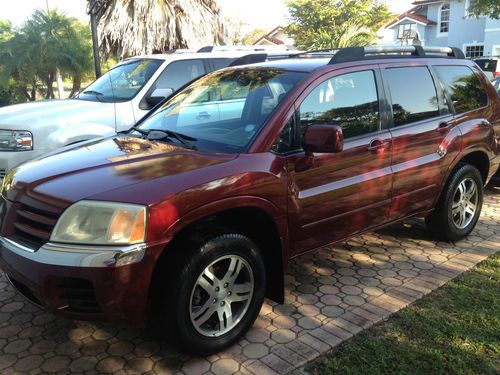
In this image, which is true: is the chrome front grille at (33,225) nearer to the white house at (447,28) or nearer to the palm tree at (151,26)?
the palm tree at (151,26)

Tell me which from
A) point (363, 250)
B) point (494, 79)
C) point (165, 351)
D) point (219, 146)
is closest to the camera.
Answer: point (165, 351)

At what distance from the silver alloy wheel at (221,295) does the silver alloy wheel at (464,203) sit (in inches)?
105

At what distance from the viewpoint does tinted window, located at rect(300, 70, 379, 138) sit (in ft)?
11.8

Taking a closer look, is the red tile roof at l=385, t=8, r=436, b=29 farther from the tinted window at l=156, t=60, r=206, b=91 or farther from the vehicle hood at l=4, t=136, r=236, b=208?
the vehicle hood at l=4, t=136, r=236, b=208

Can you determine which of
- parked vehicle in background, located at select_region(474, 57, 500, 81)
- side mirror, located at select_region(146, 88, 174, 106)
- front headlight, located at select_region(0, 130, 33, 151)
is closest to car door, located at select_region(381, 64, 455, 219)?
side mirror, located at select_region(146, 88, 174, 106)

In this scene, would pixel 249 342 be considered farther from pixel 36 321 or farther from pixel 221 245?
pixel 36 321

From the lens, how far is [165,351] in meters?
3.12


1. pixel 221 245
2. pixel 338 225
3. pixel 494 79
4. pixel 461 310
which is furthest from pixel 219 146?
pixel 494 79

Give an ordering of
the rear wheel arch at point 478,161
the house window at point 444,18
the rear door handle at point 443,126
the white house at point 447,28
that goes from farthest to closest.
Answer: the house window at point 444,18
the white house at point 447,28
the rear wheel arch at point 478,161
the rear door handle at point 443,126

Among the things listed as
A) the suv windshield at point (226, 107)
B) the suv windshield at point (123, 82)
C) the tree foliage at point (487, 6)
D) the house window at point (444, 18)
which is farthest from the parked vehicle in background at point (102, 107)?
the house window at point (444, 18)

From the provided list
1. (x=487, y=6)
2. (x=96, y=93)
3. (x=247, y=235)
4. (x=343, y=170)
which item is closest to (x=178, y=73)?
(x=96, y=93)

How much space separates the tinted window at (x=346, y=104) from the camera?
3.59 m

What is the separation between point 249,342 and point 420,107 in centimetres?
259

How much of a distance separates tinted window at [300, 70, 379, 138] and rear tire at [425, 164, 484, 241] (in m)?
1.31
